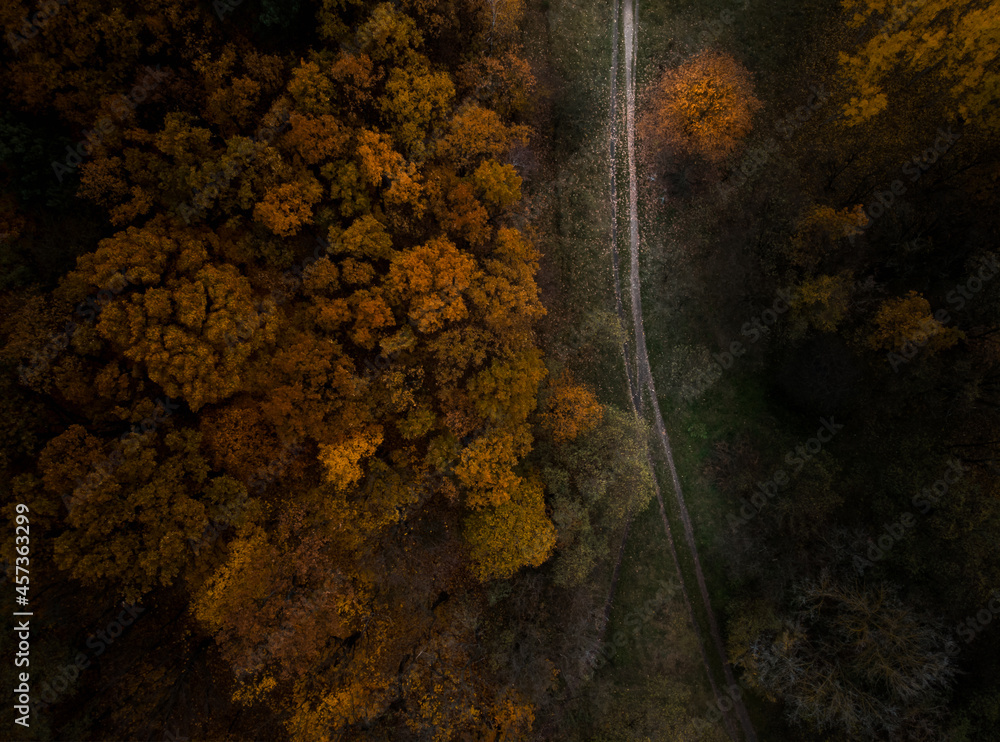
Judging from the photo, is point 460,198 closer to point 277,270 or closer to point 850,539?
point 277,270

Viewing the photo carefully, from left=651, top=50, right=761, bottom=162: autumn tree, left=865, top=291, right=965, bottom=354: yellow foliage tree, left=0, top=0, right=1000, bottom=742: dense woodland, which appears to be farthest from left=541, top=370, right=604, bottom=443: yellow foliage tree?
left=651, top=50, right=761, bottom=162: autumn tree

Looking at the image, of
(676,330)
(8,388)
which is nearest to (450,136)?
(676,330)

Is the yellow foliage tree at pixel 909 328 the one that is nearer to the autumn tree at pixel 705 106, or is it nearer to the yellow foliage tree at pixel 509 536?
the autumn tree at pixel 705 106

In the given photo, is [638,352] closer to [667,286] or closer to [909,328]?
[667,286]

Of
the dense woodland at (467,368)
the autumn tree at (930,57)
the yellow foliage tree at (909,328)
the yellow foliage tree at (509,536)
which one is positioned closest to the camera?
the dense woodland at (467,368)

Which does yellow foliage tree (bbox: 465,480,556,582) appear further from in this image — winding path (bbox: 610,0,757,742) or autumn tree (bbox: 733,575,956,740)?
autumn tree (bbox: 733,575,956,740)

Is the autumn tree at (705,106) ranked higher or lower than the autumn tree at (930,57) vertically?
lower

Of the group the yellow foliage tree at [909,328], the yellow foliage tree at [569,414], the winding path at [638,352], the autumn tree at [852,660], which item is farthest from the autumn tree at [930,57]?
the autumn tree at [852,660]
